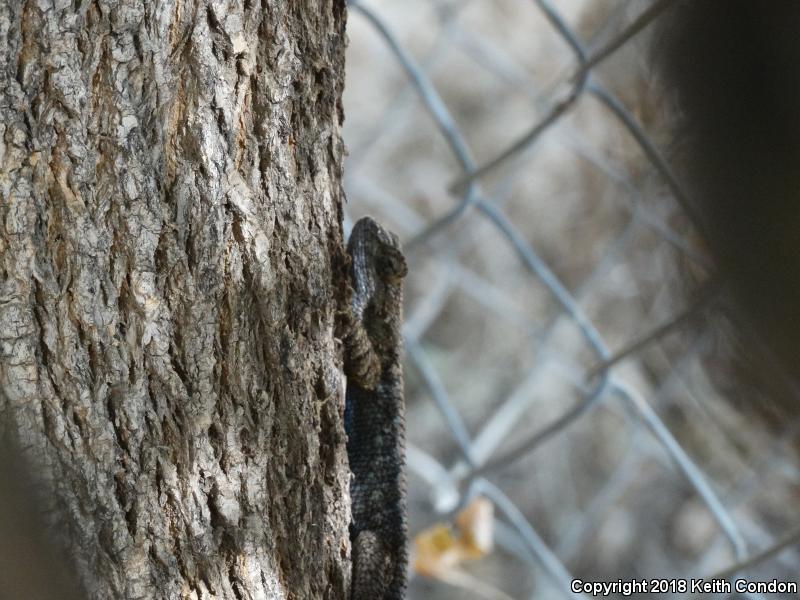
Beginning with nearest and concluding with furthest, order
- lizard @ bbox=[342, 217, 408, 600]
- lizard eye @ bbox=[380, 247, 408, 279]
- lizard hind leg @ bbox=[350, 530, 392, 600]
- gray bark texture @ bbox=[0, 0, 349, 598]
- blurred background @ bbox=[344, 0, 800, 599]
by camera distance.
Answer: gray bark texture @ bbox=[0, 0, 349, 598]
lizard hind leg @ bbox=[350, 530, 392, 600]
lizard @ bbox=[342, 217, 408, 600]
lizard eye @ bbox=[380, 247, 408, 279]
blurred background @ bbox=[344, 0, 800, 599]

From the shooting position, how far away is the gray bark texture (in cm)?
99

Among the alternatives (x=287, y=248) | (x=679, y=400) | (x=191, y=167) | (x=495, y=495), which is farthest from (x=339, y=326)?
(x=679, y=400)

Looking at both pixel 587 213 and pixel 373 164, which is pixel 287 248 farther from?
pixel 587 213

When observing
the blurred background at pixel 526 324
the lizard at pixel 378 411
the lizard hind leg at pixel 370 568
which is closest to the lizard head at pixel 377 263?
the lizard at pixel 378 411

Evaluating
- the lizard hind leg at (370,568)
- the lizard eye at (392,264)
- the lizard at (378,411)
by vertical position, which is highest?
the lizard eye at (392,264)

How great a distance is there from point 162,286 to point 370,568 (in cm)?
71

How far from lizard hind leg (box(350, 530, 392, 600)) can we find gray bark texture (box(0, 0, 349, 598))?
0.33 m

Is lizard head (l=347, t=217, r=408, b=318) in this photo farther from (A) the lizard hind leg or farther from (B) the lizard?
(A) the lizard hind leg

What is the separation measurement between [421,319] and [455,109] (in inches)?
75.8

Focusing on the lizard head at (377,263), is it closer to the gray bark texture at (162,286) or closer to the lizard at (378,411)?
the lizard at (378,411)

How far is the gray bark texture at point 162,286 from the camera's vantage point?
987mm

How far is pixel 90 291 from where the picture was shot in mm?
1000

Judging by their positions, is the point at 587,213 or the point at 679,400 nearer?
the point at 679,400

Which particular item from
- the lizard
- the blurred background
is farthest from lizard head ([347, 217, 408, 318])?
the blurred background
